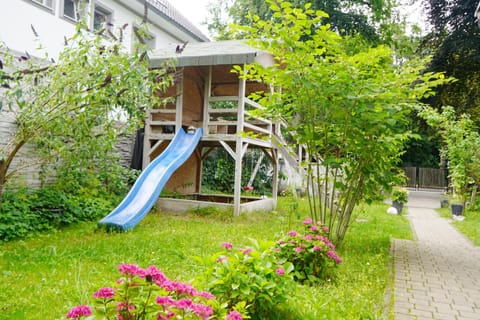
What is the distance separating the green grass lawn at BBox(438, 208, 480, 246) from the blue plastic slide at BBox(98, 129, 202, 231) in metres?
6.46

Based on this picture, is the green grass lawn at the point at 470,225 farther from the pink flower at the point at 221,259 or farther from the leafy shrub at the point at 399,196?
the pink flower at the point at 221,259

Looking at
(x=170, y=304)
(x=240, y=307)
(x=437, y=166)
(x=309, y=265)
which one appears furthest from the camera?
(x=437, y=166)

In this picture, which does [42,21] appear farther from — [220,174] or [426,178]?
[426,178]

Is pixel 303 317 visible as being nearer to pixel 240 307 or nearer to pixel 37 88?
pixel 240 307

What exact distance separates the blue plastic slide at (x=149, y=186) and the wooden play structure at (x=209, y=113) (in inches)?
23.2

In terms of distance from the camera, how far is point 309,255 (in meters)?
4.19

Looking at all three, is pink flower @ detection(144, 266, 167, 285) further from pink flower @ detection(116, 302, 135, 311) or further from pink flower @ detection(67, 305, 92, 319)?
pink flower @ detection(67, 305, 92, 319)

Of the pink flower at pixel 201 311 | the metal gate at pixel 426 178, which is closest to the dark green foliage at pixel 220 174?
the pink flower at pixel 201 311

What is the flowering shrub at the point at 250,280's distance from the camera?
2736 millimetres

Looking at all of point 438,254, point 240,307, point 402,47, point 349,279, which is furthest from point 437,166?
point 240,307

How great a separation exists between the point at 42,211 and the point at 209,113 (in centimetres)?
452

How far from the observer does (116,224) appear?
646cm

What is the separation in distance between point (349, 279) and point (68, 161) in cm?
405

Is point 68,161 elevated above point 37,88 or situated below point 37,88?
below
